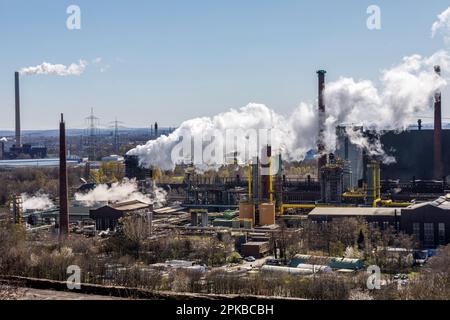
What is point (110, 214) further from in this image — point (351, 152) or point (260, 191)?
point (351, 152)

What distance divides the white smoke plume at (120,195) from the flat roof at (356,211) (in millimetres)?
11029

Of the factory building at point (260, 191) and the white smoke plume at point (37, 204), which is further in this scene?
the white smoke plume at point (37, 204)

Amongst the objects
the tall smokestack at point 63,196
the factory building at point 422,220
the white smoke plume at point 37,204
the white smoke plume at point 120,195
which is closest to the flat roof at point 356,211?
the factory building at point 422,220

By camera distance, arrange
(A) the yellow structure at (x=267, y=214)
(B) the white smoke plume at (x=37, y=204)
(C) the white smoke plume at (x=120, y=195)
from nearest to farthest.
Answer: (A) the yellow structure at (x=267, y=214) < (C) the white smoke plume at (x=120, y=195) < (B) the white smoke plume at (x=37, y=204)

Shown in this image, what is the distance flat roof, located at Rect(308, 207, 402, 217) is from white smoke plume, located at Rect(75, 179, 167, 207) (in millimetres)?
11029

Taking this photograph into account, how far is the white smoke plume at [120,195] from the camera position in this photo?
35.3 m

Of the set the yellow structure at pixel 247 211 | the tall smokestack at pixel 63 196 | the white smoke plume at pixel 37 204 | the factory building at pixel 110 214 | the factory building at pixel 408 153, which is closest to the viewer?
the tall smokestack at pixel 63 196

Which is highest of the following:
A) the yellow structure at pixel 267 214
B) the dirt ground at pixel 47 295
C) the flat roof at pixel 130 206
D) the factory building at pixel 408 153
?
the factory building at pixel 408 153

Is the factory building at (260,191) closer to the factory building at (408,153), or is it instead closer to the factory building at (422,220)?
the factory building at (422,220)

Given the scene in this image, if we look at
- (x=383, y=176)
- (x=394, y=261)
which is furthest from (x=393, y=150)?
(x=394, y=261)

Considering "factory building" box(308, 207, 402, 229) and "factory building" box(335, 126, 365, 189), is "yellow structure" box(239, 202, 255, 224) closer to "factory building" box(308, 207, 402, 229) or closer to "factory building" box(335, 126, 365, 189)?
"factory building" box(308, 207, 402, 229)

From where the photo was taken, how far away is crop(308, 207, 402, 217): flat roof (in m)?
25.8

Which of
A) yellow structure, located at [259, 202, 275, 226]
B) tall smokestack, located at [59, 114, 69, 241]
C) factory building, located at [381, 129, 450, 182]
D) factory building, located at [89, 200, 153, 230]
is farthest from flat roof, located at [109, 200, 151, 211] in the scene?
factory building, located at [381, 129, 450, 182]

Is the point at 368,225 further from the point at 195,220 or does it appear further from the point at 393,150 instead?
the point at 393,150
